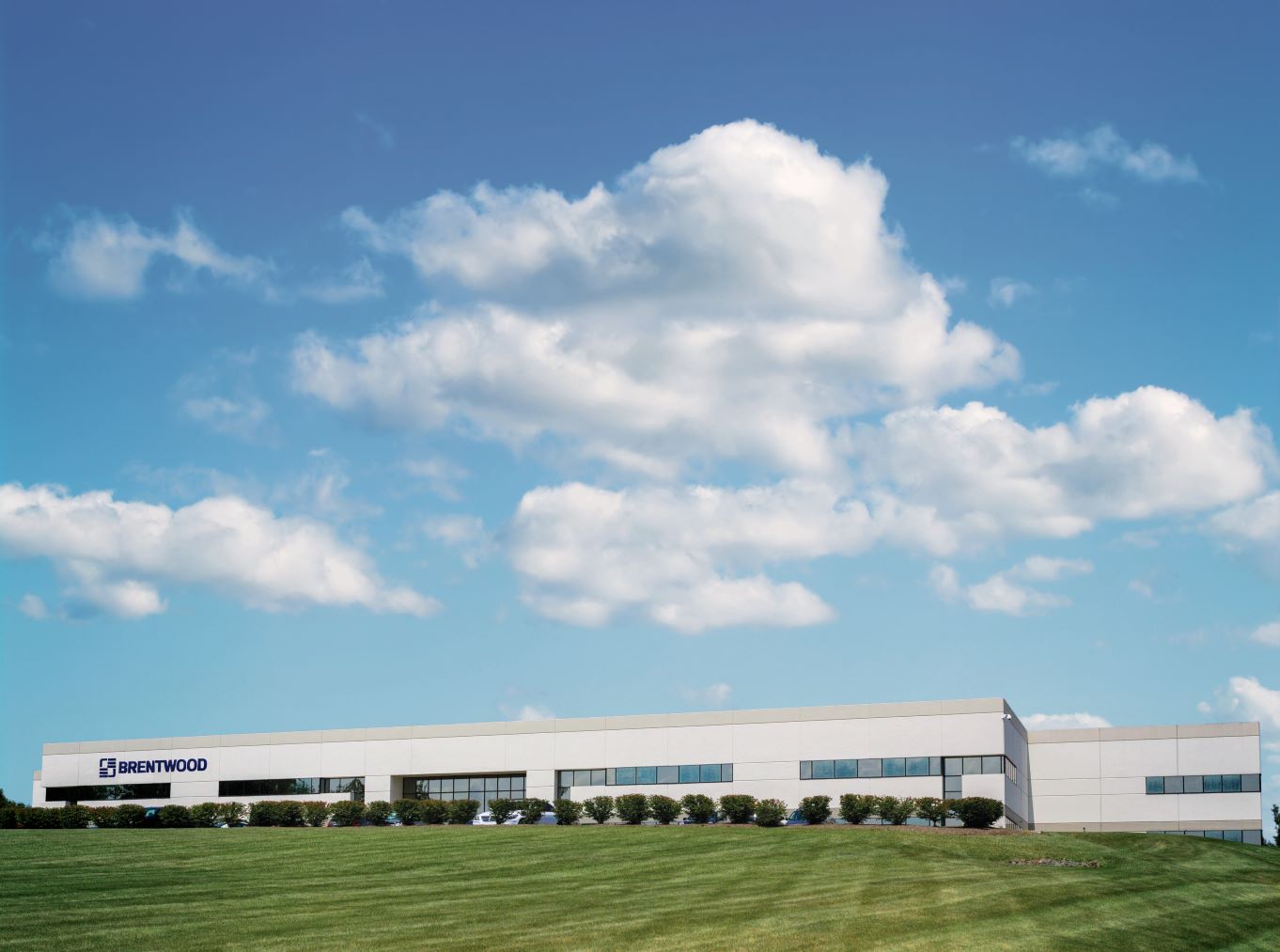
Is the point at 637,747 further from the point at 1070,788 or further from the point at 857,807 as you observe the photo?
the point at 1070,788

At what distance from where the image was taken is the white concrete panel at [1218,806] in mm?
73500

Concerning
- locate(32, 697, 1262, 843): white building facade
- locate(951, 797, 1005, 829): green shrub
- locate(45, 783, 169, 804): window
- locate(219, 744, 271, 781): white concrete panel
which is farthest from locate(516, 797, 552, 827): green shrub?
locate(45, 783, 169, 804): window

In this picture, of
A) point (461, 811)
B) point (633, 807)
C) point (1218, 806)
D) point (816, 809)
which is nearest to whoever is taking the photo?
point (816, 809)

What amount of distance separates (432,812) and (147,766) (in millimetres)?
30366

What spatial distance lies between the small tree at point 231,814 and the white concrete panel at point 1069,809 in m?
46.1

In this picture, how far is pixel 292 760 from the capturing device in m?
80.6

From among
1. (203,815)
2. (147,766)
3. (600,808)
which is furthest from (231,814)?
(147,766)

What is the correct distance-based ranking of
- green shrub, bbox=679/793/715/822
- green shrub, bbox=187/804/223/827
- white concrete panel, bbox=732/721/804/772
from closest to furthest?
green shrub, bbox=679/793/715/822
green shrub, bbox=187/804/223/827
white concrete panel, bbox=732/721/804/772

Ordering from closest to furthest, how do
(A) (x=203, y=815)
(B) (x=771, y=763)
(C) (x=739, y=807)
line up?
(C) (x=739, y=807)
(A) (x=203, y=815)
(B) (x=771, y=763)

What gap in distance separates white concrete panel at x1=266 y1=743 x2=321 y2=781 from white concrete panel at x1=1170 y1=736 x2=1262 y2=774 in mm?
51815

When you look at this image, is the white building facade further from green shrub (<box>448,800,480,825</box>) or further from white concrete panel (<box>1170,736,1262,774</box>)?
green shrub (<box>448,800,480,825</box>)

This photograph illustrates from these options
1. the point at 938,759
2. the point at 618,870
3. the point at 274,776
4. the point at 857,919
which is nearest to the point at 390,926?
the point at 857,919

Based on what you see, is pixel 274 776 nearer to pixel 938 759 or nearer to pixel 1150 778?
pixel 938 759

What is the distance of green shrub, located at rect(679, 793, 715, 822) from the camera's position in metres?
61.7
